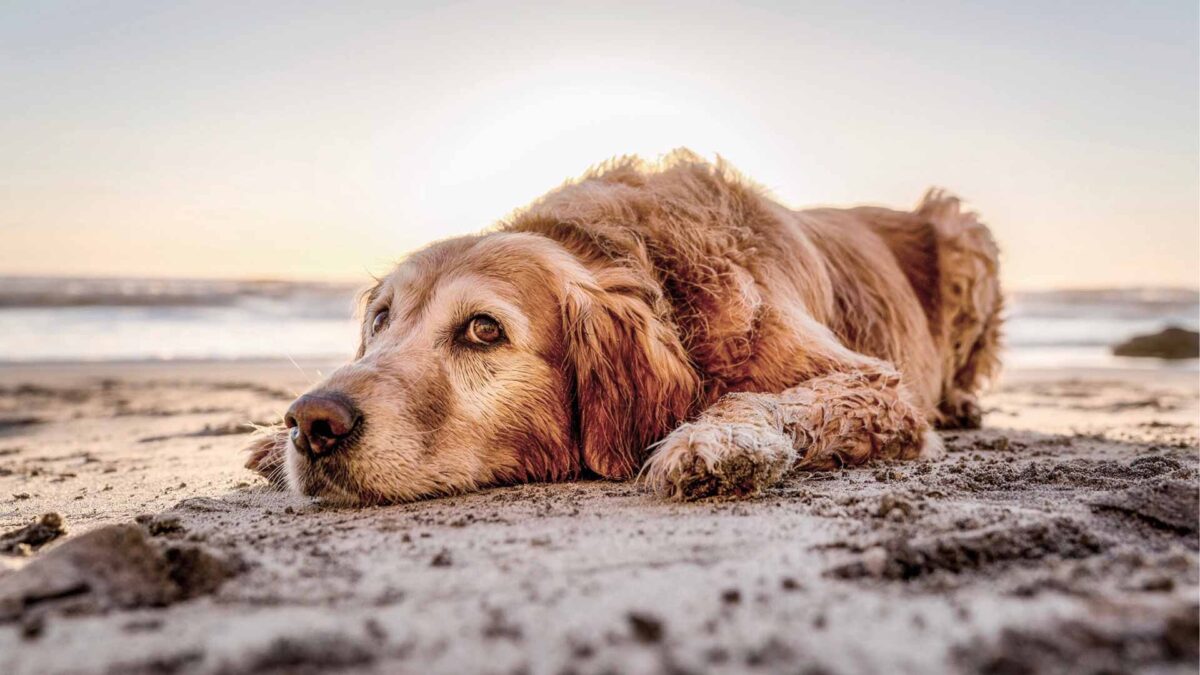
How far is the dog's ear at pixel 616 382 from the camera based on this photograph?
333 cm

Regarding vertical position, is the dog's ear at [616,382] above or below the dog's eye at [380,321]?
below

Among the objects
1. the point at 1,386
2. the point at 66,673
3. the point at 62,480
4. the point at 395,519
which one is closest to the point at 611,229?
the point at 395,519

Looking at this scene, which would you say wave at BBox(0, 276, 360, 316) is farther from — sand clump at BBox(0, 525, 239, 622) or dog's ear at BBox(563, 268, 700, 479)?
sand clump at BBox(0, 525, 239, 622)

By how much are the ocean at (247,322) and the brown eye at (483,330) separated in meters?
3.16

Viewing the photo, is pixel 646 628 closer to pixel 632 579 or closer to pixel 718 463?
pixel 632 579

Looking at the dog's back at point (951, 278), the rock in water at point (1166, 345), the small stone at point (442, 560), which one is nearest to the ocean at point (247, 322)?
the rock in water at point (1166, 345)

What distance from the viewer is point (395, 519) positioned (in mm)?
2580

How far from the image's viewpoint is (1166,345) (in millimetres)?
11516

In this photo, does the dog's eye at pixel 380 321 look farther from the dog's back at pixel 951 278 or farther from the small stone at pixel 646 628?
the dog's back at pixel 951 278

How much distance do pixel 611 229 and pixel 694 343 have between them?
605mm

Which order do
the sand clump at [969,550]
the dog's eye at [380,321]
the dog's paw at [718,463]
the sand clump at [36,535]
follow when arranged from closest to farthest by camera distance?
the sand clump at [969,550] < the sand clump at [36,535] < the dog's paw at [718,463] < the dog's eye at [380,321]

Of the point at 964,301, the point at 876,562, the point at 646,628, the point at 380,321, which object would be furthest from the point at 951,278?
the point at 646,628

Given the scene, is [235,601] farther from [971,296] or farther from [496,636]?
[971,296]

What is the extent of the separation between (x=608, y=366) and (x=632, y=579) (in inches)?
65.2
